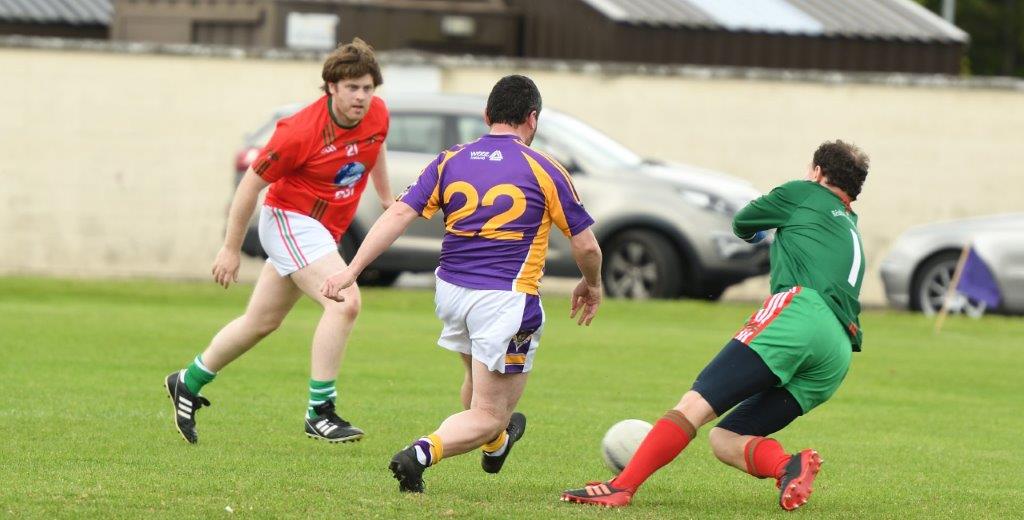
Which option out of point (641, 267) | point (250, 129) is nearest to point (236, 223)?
point (641, 267)

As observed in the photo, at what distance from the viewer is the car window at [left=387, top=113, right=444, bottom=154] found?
18.7 metres

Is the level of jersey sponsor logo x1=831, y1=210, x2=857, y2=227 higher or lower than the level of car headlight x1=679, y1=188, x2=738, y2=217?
higher

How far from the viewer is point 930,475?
27.1ft

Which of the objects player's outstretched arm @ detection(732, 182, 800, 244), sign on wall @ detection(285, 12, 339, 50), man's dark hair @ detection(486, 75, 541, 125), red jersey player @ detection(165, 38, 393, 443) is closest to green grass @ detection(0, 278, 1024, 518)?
red jersey player @ detection(165, 38, 393, 443)

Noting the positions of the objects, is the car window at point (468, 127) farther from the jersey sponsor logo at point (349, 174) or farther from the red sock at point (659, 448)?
A: the red sock at point (659, 448)

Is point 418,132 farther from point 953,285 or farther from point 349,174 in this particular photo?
point 349,174

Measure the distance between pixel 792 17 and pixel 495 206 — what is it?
2096cm

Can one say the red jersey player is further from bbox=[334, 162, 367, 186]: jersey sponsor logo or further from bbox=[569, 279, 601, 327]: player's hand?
bbox=[569, 279, 601, 327]: player's hand

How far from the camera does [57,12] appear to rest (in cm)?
3056

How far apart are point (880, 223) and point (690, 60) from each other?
4441mm

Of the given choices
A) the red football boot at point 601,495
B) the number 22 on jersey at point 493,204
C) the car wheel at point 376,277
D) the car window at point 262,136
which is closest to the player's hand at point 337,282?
the number 22 on jersey at point 493,204

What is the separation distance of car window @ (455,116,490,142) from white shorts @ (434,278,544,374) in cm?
1190

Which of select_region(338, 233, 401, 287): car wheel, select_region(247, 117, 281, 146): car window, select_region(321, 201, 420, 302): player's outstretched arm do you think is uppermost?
select_region(321, 201, 420, 302): player's outstretched arm

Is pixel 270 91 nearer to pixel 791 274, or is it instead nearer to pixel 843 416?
pixel 843 416
